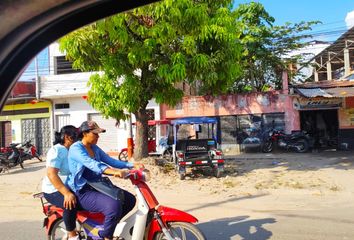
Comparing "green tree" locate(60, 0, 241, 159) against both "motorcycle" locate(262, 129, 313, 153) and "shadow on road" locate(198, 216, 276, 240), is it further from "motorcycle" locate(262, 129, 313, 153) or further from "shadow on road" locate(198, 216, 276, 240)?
"motorcycle" locate(262, 129, 313, 153)

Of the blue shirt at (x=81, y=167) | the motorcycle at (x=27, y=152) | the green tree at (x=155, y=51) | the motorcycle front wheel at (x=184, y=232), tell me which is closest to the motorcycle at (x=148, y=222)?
the motorcycle front wheel at (x=184, y=232)

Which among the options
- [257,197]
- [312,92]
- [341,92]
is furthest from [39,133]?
[257,197]

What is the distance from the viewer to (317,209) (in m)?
8.50

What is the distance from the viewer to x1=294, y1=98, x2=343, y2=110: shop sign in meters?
21.3

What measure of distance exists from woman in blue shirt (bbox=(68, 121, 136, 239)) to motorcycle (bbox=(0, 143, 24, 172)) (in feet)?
44.0

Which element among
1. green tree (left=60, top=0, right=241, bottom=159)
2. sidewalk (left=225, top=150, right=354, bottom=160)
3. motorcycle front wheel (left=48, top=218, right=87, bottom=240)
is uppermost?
green tree (left=60, top=0, right=241, bottom=159)

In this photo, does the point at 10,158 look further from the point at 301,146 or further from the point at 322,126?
the point at 322,126

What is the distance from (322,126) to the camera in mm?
22641

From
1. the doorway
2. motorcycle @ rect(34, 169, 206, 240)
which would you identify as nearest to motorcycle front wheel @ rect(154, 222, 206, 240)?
motorcycle @ rect(34, 169, 206, 240)

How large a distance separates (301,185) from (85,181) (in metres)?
7.59

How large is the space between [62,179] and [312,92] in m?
17.4

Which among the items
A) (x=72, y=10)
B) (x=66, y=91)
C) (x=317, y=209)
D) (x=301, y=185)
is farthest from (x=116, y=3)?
(x=66, y=91)

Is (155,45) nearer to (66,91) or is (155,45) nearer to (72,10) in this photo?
(72,10)

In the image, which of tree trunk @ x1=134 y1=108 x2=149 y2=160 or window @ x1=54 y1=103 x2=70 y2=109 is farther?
window @ x1=54 y1=103 x2=70 y2=109
